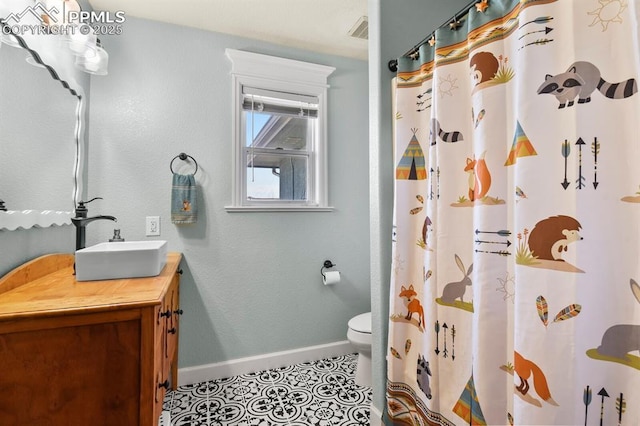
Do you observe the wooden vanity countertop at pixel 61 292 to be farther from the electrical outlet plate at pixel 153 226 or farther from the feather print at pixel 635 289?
the feather print at pixel 635 289

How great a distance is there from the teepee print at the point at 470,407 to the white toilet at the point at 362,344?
0.84 m

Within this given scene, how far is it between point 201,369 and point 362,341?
3.75 feet

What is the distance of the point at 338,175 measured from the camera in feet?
7.97

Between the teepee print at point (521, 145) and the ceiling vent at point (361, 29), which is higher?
the ceiling vent at point (361, 29)

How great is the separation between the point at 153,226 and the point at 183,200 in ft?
0.91

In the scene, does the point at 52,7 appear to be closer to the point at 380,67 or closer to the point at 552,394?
the point at 380,67

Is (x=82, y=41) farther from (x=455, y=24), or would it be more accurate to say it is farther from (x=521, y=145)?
(x=521, y=145)

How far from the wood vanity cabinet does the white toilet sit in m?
1.24

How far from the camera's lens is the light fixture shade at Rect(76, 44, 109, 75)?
1.57m

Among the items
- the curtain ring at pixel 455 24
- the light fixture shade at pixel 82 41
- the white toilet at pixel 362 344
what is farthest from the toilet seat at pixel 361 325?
the light fixture shade at pixel 82 41

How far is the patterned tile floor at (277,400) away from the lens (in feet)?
5.46

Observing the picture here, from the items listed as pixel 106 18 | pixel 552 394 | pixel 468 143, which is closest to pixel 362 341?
pixel 552 394

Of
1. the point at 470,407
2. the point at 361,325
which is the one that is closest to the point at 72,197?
the point at 361,325

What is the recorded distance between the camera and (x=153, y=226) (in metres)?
1.96
